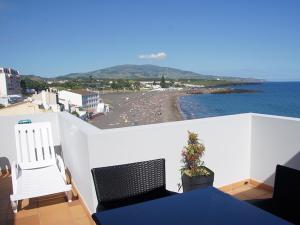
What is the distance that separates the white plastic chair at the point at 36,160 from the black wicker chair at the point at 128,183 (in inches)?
63.9

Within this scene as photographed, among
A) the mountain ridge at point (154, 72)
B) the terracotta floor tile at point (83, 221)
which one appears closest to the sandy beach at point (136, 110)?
the mountain ridge at point (154, 72)

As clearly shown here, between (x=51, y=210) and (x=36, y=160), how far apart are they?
1115 millimetres

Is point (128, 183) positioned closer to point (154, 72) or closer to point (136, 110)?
point (136, 110)

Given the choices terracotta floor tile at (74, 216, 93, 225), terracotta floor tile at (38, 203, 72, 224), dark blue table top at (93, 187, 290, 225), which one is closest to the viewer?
dark blue table top at (93, 187, 290, 225)

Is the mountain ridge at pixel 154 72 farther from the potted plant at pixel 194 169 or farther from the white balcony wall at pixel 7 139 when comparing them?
the potted plant at pixel 194 169

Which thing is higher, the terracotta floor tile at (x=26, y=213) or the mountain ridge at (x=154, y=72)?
the mountain ridge at (x=154, y=72)

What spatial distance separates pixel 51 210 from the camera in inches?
127

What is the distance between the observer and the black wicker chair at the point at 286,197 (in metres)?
1.61

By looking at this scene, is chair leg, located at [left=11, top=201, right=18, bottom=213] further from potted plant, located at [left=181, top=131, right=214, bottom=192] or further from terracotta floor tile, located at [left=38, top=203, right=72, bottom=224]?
potted plant, located at [left=181, top=131, right=214, bottom=192]

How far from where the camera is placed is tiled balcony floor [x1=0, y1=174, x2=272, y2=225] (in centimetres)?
295

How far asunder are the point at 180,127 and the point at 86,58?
6424cm

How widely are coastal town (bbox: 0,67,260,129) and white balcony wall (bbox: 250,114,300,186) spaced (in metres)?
12.6

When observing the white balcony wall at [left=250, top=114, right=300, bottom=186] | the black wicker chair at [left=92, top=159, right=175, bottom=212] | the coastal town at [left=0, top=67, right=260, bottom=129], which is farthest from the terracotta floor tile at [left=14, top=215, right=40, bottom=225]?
the coastal town at [left=0, top=67, right=260, bottom=129]

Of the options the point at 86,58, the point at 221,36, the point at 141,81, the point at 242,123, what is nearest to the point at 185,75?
the point at 141,81
